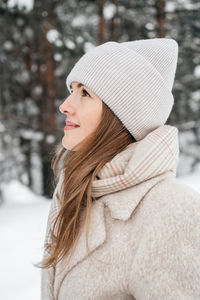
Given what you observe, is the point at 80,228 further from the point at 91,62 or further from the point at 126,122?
the point at 91,62

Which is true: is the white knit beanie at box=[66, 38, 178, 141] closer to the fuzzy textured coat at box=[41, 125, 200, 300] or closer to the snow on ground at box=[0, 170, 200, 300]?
the fuzzy textured coat at box=[41, 125, 200, 300]

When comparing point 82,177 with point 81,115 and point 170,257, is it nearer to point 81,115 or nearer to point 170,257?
point 81,115

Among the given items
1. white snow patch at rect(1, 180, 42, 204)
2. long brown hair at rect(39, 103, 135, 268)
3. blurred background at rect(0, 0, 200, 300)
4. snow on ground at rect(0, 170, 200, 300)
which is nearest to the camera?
long brown hair at rect(39, 103, 135, 268)

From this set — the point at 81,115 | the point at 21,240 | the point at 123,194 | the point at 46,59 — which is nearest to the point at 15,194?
the point at 21,240

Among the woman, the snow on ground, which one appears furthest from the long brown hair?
the snow on ground

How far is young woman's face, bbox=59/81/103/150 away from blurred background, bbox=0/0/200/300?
372cm

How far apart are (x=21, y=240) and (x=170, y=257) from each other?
3.60m

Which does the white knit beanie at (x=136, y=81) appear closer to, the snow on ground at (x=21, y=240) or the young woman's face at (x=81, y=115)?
the young woman's face at (x=81, y=115)

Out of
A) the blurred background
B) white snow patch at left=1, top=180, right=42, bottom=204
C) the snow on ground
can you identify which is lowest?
white snow patch at left=1, top=180, right=42, bottom=204

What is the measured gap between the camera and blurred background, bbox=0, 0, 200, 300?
574cm

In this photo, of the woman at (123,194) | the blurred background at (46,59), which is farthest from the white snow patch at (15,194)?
the woman at (123,194)

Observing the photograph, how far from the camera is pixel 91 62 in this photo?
1.46 metres

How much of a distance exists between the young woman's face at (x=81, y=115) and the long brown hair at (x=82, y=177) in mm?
33

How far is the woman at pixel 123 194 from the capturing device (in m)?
1.01
